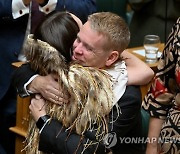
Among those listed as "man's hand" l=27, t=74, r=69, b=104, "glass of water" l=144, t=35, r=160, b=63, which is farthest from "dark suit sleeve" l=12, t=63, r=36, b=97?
"glass of water" l=144, t=35, r=160, b=63

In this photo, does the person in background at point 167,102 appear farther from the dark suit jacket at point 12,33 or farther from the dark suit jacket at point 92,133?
the dark suit jacket at point 12,33

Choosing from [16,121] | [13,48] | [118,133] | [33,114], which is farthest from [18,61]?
[118,133]

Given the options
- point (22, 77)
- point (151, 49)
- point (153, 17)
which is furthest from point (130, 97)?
point (153, 17)

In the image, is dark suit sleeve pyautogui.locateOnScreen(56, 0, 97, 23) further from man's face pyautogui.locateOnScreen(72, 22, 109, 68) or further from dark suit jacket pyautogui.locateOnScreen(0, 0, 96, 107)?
man's face pyautogui.locateOnScreen(72, 22, 109, 68)

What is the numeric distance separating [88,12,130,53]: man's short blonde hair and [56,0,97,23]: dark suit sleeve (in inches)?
26.3

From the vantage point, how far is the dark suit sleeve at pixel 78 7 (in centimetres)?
231

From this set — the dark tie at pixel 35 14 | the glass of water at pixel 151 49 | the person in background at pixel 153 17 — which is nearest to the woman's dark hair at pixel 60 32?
the dark tie at pixel 35 14

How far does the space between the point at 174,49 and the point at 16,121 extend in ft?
3.21

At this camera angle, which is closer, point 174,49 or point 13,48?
point 174,49

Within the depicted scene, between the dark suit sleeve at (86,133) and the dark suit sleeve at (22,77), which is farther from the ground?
the dark suit sleeve at (22,77)

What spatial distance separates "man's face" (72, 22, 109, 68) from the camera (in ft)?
5.36

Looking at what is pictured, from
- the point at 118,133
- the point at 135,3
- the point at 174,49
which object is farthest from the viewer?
the point at 135,3

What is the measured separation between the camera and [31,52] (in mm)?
1713

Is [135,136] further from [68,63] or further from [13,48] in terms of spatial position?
[13,48]
